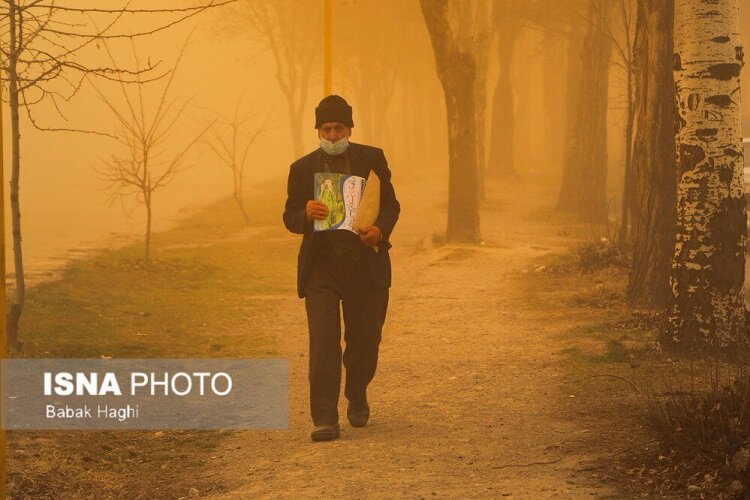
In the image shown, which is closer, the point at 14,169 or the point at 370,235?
the point at 370,235

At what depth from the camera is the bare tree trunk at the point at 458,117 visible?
19469 mm

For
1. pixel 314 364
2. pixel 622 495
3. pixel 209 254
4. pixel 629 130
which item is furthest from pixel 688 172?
pixel 209 254

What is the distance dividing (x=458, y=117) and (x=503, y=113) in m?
18.0

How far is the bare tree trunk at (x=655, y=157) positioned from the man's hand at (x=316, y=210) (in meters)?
5.72

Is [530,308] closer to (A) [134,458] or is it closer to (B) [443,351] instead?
(B) [443,351]

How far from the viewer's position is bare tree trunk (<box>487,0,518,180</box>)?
123ft

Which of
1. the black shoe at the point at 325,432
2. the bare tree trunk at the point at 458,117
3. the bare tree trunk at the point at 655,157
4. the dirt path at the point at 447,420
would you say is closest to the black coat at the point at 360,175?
the black shoe at the point at 325,432

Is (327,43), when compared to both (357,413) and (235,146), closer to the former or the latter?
(357,413)

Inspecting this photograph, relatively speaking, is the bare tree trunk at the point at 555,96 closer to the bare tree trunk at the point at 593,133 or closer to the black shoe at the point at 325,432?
the bare tree trunk at the point at 593,133

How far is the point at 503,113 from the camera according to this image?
1491 inches

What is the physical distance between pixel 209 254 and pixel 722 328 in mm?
12779

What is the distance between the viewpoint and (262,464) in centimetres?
741

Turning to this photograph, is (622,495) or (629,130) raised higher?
(629,130)

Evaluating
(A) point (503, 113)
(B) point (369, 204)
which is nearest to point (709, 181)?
(B) point (369, 204)
